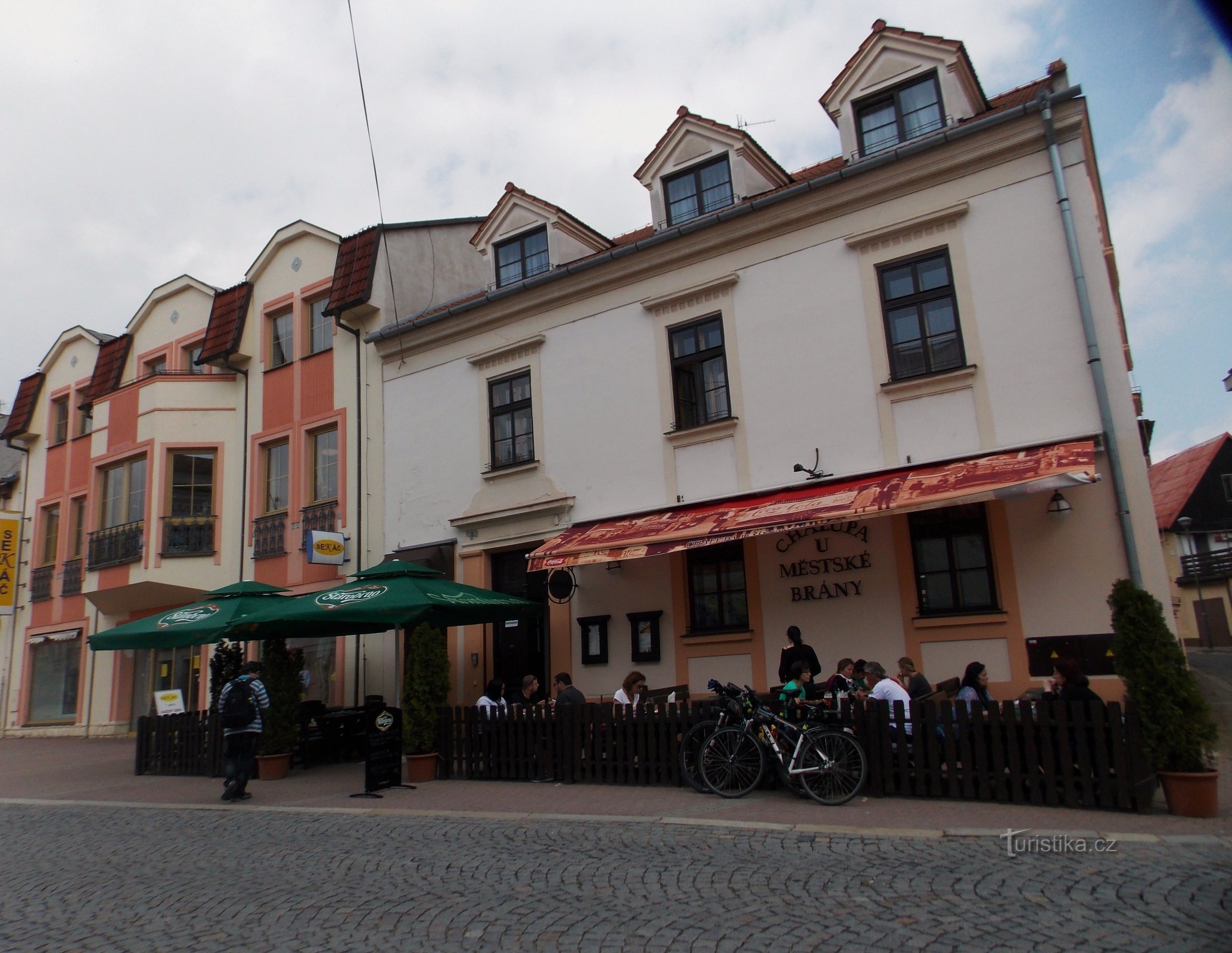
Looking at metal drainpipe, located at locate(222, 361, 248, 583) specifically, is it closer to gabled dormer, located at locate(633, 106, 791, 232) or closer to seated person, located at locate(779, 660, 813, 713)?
gabled dormer, located at locate(633, 106, 791, 232)

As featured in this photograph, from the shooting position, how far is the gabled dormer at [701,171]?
14570 millimetres

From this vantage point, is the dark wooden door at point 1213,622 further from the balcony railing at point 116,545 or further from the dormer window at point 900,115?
the balcony railing at point 116,545

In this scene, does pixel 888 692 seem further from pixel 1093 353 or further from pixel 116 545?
pixel 116 545

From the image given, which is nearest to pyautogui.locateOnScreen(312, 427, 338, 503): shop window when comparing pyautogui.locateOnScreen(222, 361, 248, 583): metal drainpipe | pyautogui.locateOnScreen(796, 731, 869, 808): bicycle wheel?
pyautogui.locateOnScreen(222, 361, 248, 583): metal drainpipe

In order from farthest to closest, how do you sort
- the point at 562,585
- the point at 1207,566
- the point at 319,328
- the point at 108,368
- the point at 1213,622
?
the point at 1207,566, the point at 1213,622, the point at 108,368, the point at 319,328, the point at 562,585

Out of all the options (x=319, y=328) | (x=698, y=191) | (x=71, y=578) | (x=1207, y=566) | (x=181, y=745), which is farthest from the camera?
(x=1207, y=566)

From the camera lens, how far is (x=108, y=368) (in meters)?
24.4

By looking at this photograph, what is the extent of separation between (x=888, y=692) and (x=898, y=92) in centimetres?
881

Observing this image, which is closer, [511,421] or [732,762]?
[732,762]

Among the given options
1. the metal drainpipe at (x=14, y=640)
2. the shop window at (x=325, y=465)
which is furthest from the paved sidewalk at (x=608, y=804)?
the metal drainpipe at (x=14, y=640)

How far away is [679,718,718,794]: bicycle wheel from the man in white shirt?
1.68 meters

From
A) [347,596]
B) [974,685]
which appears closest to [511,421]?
[347,596]

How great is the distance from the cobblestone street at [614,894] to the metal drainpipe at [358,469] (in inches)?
363

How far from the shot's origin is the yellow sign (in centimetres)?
2494
